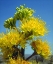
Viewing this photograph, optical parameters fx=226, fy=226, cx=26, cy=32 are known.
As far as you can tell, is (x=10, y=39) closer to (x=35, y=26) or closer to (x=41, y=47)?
(x=35, y=26)

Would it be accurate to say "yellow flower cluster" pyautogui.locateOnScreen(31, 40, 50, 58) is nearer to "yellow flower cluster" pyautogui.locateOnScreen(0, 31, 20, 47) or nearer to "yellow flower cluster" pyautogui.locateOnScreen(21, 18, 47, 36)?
"yellow flower cluster" pyautogui.locateOnScreen(21, 18, 47, 36)

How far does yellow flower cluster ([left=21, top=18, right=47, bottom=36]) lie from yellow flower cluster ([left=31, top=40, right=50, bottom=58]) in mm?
347

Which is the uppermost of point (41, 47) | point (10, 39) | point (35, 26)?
point (35, 26)

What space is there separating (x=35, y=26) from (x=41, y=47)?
80cm

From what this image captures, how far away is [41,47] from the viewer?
7785 mm

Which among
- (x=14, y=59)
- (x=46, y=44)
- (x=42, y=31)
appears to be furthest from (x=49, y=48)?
(x=14, y=59)

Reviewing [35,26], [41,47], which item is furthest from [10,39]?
[41,47]

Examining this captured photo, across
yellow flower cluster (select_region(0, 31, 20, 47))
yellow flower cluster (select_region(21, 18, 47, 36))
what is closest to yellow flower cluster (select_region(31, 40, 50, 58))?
yellow flower cluster (select_region(21, 18, 47, 36))

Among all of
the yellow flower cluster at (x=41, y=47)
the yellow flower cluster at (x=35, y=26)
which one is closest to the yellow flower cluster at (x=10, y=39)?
the yellow flower cluster at (x=35, y=26)

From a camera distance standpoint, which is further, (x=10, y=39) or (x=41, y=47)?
(x=41, y=47)

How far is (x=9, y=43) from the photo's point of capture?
752 cm

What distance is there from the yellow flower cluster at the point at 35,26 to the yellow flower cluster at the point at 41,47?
347 millimetres

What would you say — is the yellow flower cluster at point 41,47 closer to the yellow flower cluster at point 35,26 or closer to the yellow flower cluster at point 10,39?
the yellow flower cluster at point 35,26

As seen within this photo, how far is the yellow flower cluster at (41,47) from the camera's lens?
777 centimetres
